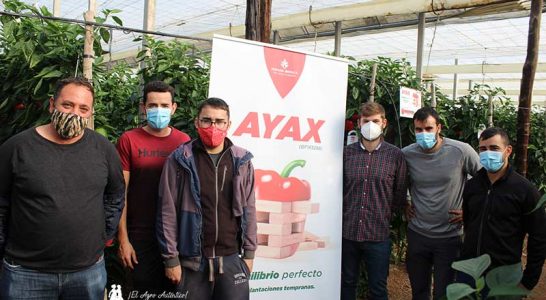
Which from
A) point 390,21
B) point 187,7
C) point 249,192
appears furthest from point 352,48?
point 249,192

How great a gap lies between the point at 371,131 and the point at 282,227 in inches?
35.7

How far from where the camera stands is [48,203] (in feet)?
6.63

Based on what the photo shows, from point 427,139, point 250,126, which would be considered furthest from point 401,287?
point 250,126

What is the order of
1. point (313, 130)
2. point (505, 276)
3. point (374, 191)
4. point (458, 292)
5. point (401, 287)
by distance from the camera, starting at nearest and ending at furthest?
point (458, 292)
point (505, 276)
point (374, 191)
point (313, 130)
point (401, 287)

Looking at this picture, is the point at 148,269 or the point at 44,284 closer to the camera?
the point at 44,284

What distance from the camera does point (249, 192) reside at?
102 inches

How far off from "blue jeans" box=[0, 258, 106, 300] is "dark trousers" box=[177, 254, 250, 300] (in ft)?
1.58

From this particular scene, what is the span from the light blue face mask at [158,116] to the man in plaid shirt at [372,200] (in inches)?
55.0

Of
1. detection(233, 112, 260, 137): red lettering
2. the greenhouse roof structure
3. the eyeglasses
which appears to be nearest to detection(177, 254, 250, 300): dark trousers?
the eyeglasses

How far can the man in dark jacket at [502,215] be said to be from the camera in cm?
261

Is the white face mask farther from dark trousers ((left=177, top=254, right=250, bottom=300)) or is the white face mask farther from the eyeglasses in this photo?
dark trousers ((left=177, top=254, right=250, bottom=300))

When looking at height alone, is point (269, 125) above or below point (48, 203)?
above

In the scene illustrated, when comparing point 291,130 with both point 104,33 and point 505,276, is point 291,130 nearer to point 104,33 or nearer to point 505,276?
point 104,33

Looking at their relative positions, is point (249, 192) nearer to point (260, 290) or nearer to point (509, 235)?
point (260, 290)
